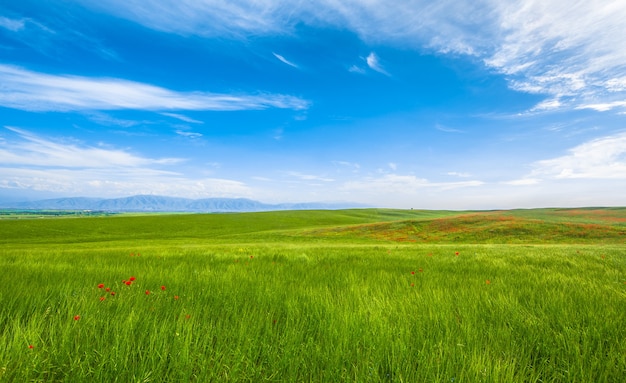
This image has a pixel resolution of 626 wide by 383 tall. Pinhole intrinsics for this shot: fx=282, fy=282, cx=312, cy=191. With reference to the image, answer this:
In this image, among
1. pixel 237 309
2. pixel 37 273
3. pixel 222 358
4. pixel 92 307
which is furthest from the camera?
pixel 37 273

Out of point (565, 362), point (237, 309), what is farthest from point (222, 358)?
point (565, 362)

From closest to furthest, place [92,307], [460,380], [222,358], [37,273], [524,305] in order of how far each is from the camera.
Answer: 1. [460,380]
2. [222,358]
3. [92,307]
4. [524,305]
5. [37,273]

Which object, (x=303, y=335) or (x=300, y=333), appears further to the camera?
(x=303, y=335)

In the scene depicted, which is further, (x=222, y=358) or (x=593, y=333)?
(x=593, y=333)

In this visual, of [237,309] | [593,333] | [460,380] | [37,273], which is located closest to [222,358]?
[237,309]

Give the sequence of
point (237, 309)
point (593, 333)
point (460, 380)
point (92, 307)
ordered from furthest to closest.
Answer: point (237, 309) → point (92, 307) → point (593, 333) → point (460, 380)

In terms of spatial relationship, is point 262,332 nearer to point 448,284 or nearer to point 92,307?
point 92,307

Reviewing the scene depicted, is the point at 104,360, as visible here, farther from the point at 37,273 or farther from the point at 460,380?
the point at 37,273

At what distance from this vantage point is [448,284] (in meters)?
4.77

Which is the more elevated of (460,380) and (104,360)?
(104,360)

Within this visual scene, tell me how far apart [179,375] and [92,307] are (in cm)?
170

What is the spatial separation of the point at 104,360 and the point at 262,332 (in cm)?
126

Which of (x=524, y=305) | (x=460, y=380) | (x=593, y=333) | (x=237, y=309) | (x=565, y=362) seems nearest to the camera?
(x=460, y=380)

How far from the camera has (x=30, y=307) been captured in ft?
9.68
